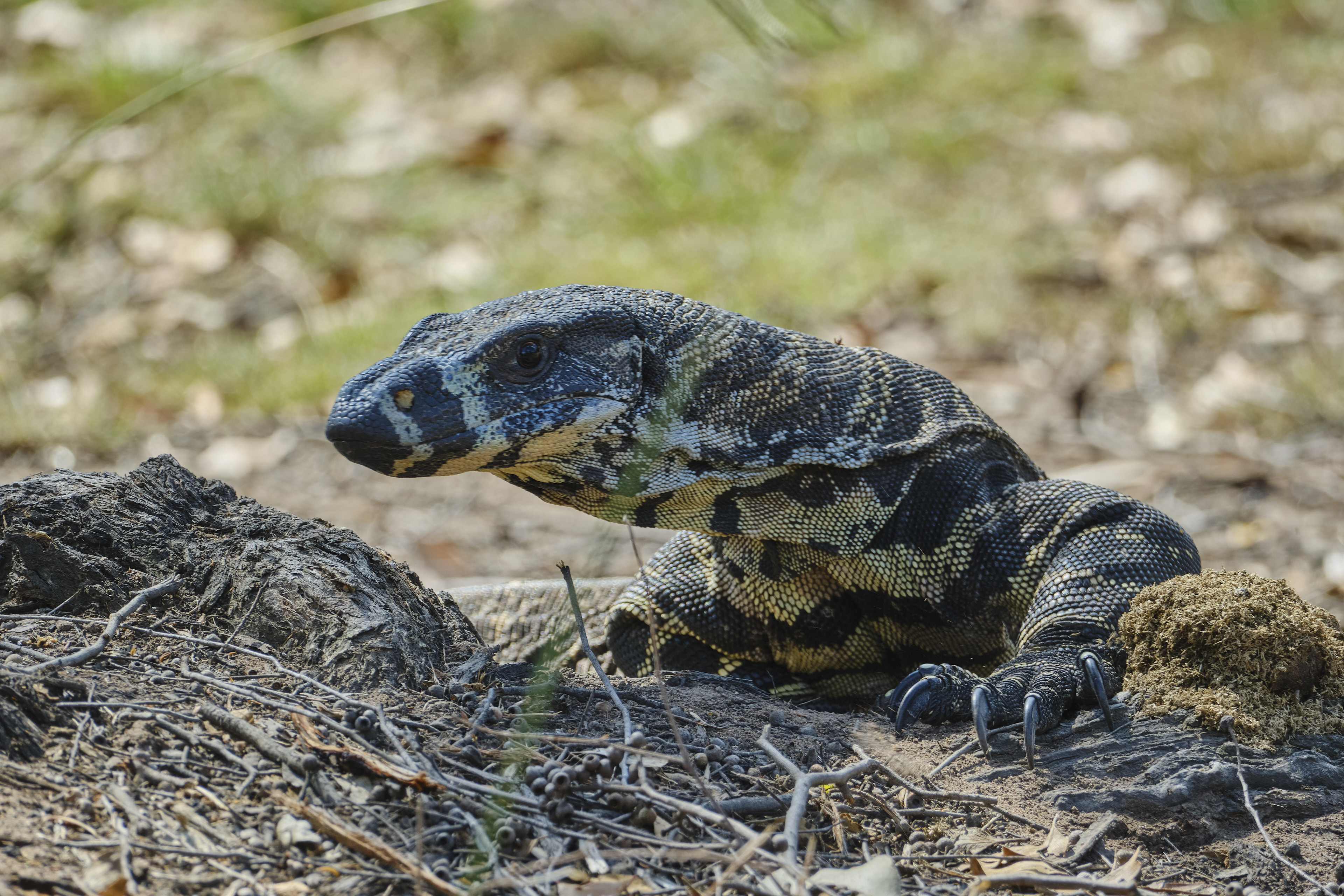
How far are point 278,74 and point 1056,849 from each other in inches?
446

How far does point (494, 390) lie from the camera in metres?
3.48

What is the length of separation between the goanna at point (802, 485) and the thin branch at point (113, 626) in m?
0.54

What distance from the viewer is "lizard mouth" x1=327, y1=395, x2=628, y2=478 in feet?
10.9

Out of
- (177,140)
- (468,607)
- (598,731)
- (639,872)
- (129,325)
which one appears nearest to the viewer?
(639,872)

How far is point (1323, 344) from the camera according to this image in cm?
890

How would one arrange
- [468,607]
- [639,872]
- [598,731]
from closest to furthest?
1. [639,872]
2. [598,731]
3. [468,607]

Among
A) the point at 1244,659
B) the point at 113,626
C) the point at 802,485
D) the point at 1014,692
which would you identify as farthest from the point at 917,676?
the point at 113,626

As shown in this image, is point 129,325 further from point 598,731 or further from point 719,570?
point 598,731

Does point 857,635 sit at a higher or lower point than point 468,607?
higher

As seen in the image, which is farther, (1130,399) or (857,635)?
Answer: (1130,399)

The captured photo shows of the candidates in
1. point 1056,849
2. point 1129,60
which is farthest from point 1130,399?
point 1056,849

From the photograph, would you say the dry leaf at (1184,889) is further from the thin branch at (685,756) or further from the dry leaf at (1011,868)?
the thin branch at (685,756)

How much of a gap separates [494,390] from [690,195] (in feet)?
23.9

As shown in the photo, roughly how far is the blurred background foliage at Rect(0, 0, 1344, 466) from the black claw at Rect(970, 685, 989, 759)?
4.92 metres
